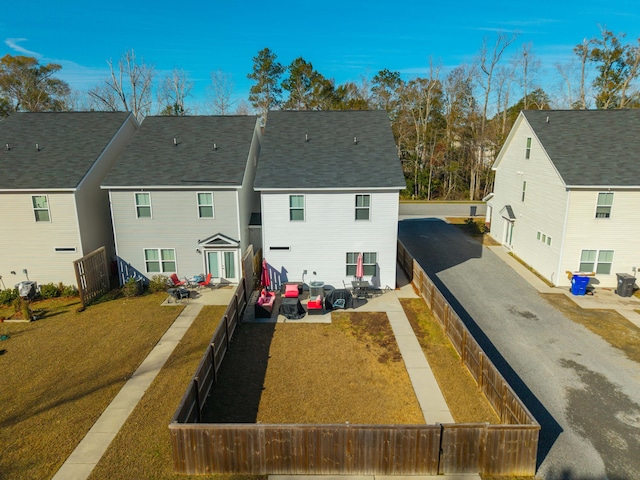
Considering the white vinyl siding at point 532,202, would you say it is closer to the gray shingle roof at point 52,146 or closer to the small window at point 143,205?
the small window at point 143,205

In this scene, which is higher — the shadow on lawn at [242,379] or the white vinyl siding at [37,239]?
the white vinyl siding at [37,239]

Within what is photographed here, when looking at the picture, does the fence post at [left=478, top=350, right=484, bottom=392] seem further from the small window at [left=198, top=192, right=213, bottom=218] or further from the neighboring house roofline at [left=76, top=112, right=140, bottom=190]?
the neighboring house roofline at [left=76, top=112, right=140, bottom=190]

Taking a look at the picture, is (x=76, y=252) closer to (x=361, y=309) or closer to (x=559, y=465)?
(x=361, y=309)

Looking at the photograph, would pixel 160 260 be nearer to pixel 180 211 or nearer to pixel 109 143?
pixel 180 211

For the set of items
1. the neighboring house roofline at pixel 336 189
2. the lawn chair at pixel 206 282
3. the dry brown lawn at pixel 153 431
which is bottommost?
the dry brown lawn at pixel 153 431

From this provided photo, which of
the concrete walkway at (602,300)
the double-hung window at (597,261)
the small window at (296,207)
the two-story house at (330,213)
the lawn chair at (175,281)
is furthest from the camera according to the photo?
the lawn chair at (175,281)

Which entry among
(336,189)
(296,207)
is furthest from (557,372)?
(296,207)

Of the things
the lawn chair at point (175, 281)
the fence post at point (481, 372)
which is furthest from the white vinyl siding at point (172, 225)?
the fence post at point (481, 372)
